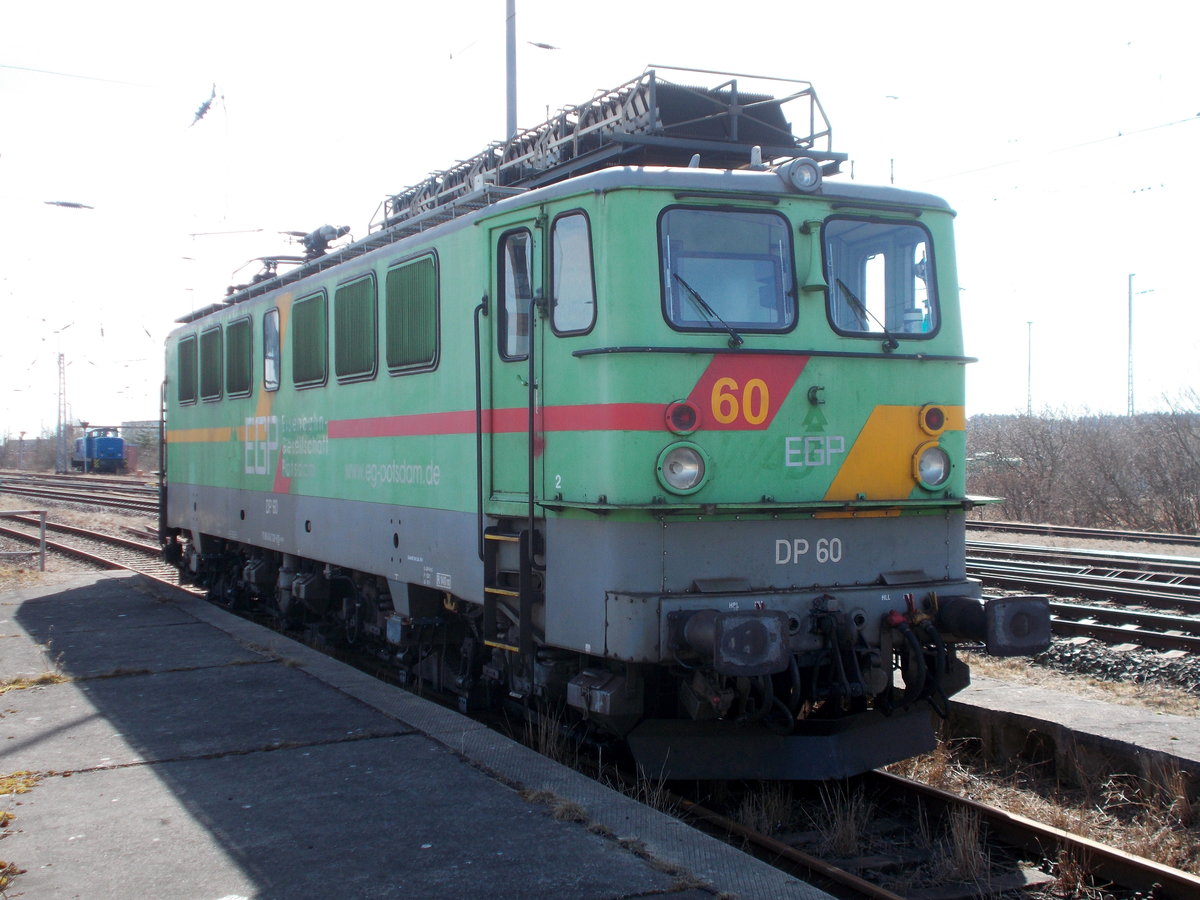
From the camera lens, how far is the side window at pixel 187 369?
14086mm

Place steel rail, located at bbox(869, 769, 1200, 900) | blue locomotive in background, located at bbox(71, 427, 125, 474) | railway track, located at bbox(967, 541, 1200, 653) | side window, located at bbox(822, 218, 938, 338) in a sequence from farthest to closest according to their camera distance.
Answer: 1. blue locomotive in background, located at bbox(71, 427, 125, 474)
2. railway track, located at bbox(967, 541, 1200, 653)
3. side window, located at bbox(822, 218, 938, 338)
4. steel rail, located at bbox(869, 769, 1200, 900)

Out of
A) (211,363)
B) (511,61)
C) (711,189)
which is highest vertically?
(511,61)

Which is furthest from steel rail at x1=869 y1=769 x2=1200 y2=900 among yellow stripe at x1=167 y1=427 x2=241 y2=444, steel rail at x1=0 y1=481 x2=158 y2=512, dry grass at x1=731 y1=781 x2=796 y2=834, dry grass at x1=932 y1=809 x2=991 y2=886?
steel rail at x1=0 y1=481 x2=158 y2=512

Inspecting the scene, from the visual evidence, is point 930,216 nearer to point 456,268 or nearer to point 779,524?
point 779,524

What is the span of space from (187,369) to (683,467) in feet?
33.1

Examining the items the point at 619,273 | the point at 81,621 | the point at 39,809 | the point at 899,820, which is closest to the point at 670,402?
the point at 619,273

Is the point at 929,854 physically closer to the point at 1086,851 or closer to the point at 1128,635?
the point at 1086,851

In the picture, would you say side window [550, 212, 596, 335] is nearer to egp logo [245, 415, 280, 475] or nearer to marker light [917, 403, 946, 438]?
marker light [917, 403, 946, 438]

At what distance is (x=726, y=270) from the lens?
6324 mm

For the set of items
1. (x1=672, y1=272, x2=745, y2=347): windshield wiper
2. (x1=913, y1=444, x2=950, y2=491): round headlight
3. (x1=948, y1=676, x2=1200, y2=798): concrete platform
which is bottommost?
(x1=948, y1=676, x2=1200, y2=798): concrete platform

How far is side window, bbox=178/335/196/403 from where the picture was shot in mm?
14086

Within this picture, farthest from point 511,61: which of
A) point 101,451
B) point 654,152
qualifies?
point 101,451

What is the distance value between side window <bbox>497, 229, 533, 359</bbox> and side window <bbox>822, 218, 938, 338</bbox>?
1.69 m

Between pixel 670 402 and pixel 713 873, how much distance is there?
242 centimetres
